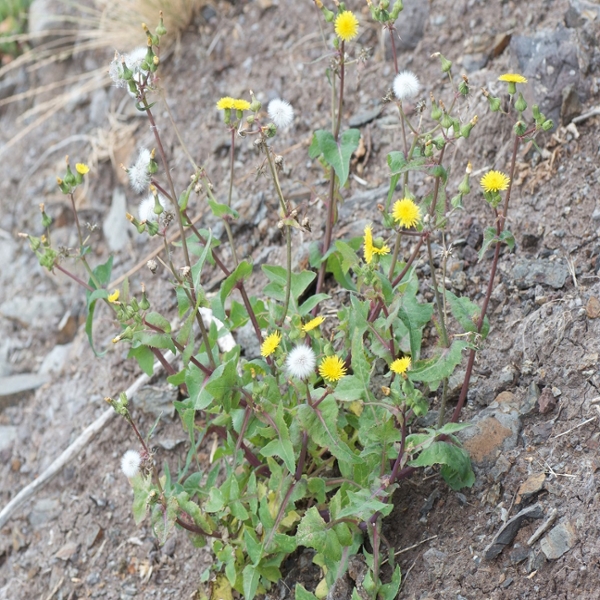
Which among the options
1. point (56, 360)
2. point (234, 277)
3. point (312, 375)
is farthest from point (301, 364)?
point (56, 360)

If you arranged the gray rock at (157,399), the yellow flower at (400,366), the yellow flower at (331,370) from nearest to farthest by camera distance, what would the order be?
1. the yellow flower at (400,366)
2. the yellow flower at (331,370)
3. the gray rock at (157,399)

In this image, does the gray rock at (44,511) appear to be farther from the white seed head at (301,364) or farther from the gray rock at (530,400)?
the gray rock at (530,400)

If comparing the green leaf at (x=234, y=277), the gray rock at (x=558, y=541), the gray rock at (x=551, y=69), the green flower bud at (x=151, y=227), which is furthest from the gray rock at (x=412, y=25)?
the gray rock at (x=558, y=541)

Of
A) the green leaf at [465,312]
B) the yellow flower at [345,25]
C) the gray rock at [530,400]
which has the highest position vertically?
the yellow flower at [345,25]

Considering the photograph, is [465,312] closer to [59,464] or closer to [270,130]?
[270,130]

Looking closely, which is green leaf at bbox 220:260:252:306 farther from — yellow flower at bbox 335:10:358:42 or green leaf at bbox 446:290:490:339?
yellow flower at bbox 335:10:358:42

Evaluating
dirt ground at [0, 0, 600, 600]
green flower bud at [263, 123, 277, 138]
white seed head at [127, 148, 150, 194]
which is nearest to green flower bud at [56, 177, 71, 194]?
white seed head at [127, 148, 150, 194]

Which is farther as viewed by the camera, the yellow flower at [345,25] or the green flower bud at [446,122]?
the yellow flower at [345,25]
